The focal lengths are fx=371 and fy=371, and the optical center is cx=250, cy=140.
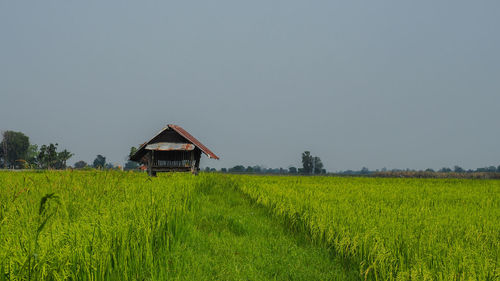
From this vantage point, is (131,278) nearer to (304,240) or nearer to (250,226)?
(304,240)

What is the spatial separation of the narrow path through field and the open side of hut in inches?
651

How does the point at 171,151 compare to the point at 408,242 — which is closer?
the point at 408,242

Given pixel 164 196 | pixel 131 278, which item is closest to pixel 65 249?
pixel 131 278

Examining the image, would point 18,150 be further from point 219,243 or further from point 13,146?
point 219,243

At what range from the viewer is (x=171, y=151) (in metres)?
26.7

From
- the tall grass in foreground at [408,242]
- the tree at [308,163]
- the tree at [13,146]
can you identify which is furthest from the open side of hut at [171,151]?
the tree at [308,163]

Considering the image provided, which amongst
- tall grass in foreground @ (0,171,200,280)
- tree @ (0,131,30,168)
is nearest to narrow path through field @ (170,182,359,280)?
tall grass in foreground @ (0,171,200,280)

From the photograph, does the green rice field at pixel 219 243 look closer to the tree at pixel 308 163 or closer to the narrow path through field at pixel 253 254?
the narrow path through field at pixel 253 254

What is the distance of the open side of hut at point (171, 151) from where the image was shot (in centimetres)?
2505

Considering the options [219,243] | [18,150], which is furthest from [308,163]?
[219,243]

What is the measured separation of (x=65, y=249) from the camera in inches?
122

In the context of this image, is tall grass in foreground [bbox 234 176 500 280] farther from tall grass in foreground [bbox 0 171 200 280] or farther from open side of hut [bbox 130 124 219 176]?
open side of hut [bbox 130 124 219 176]

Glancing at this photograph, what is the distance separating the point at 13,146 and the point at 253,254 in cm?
10876

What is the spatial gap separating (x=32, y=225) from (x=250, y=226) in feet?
16.2
